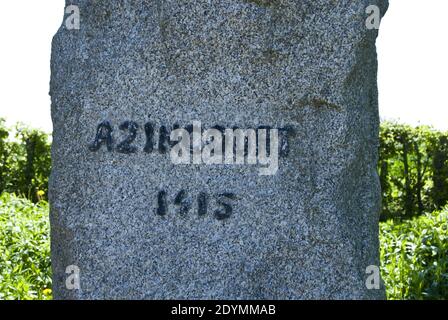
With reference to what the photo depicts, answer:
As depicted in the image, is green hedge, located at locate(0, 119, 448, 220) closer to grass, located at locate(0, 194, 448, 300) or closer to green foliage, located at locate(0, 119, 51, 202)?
green foliage, located at locate(0, 119, 51, 202)

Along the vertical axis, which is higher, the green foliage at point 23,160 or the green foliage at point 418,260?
the green foliage at point 23,160

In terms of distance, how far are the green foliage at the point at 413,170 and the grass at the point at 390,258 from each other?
1.35 meters

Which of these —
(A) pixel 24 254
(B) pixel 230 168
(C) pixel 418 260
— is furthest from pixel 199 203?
(A) pixel 24 254

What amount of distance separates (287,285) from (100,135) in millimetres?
1210

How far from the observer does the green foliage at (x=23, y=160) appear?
28.8ft

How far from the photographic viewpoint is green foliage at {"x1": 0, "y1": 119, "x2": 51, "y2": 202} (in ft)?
28.8

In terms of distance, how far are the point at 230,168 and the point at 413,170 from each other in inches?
210

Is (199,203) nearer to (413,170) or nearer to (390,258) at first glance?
(390,258)

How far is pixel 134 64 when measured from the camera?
12.6 feet

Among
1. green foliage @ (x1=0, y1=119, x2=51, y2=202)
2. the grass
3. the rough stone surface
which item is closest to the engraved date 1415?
the rough stone surface

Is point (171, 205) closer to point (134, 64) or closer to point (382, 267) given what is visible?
point (134, 64)

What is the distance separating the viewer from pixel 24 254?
630 centimetres

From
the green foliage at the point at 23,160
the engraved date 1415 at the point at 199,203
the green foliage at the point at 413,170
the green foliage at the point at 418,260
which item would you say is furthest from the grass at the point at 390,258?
the engraved date 1415 at the point at 199,203

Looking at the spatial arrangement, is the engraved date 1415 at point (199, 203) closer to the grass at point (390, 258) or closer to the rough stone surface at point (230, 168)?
the rough stone surface at point (230, 168)
